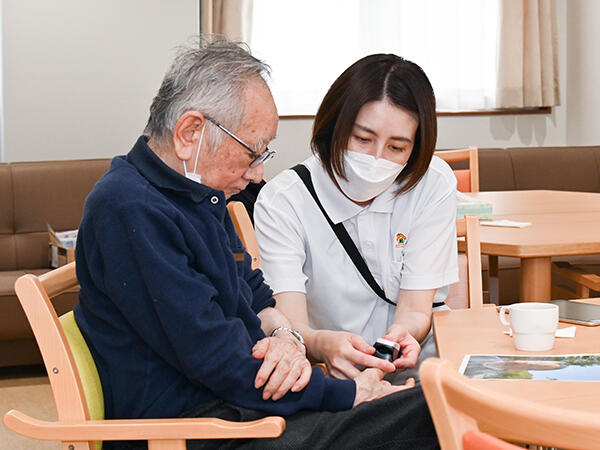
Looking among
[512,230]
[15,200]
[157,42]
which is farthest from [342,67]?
[512,230]

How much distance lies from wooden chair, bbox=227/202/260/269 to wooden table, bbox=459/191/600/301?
711mm

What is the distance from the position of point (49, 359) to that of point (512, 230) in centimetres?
181

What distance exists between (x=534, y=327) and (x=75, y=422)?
77 centimetres

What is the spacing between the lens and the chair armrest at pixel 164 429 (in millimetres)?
1258

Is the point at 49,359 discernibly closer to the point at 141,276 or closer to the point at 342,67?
the point at 141,276

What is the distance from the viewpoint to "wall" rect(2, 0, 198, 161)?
15.2 ft

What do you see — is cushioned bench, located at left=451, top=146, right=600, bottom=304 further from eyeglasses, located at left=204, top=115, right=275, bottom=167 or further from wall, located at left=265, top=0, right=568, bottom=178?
eyeglasses, located at left=204, top=115, right=275, bottom=167

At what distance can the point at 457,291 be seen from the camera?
212 centimetres

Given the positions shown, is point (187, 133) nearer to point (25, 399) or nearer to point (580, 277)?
point (580, 277)

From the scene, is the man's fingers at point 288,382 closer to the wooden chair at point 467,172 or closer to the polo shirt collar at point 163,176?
the polo shirt collar at point 163,176

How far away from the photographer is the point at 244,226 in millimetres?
2170

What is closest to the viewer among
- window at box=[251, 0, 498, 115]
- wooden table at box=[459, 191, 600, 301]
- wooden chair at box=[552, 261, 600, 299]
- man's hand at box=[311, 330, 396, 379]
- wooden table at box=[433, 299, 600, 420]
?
wooden table at box=[433, 299, 600, 420]

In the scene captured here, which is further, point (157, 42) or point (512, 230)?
point (157, 42)

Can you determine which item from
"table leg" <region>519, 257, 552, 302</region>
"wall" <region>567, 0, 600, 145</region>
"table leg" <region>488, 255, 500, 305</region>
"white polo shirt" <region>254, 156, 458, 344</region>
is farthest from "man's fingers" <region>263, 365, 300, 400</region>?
"wall" <region>567, 0, 600, 145</region>
